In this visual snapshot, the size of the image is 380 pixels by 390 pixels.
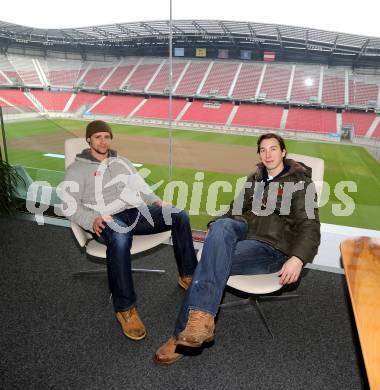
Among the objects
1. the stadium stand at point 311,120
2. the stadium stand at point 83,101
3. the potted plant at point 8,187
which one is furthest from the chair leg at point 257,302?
the stadium stand at point 83,101

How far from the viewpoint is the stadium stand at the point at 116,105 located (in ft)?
17.7

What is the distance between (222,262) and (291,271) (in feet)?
1.14

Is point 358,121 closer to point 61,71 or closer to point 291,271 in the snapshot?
point 291,271

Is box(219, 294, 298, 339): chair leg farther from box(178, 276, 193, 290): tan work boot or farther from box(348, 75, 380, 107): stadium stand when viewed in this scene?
box(348, 75, 380, 107): stadium stand

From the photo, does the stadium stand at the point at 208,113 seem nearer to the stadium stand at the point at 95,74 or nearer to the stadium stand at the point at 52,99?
the stadium stand at the point at 95,74

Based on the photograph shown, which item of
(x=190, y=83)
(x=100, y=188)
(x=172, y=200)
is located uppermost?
(x=190, y=83)

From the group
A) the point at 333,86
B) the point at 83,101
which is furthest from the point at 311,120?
the point at 83,101

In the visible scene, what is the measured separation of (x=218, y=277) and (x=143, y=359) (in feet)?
1.95

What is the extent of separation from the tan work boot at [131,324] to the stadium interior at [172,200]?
0.27 feet

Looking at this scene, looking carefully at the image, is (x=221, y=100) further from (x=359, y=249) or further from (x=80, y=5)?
(x=359, y=249)

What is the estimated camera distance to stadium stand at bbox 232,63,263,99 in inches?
174

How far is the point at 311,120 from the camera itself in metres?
5.34

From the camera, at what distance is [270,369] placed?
1.69 m

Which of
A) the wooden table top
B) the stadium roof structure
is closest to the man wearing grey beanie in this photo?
the wooden table top
